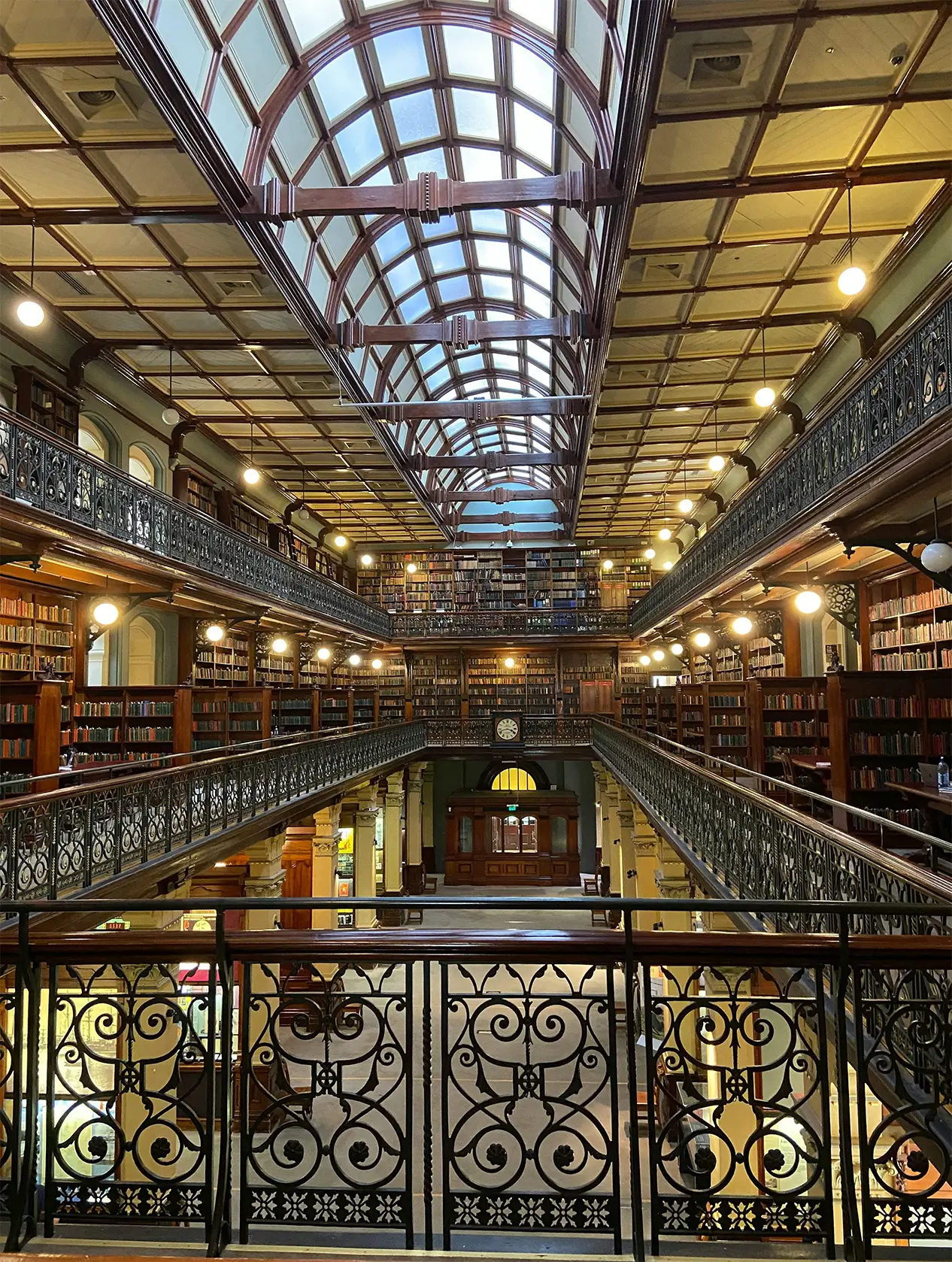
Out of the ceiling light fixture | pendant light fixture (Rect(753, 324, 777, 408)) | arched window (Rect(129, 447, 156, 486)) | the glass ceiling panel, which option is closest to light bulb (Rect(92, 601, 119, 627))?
the ceiling light fixture

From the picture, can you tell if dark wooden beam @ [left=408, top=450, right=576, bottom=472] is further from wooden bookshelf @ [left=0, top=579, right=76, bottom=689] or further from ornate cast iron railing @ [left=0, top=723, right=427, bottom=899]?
wooden bookshelf @ [left=0, top=579, right=76, bottom=689]

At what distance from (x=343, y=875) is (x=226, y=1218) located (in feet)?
54.8

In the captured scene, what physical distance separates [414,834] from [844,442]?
16.1 metres

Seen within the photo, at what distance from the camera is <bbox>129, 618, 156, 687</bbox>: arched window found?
41.8 feet

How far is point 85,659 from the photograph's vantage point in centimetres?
1047

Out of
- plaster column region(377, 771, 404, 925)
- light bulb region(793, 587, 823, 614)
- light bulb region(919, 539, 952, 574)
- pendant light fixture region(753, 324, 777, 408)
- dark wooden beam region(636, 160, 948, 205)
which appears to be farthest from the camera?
plaster column region(377, 771, 404, 925)

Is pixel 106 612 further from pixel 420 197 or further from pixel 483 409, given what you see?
pixel 483 409

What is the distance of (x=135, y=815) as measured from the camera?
6.83 meters

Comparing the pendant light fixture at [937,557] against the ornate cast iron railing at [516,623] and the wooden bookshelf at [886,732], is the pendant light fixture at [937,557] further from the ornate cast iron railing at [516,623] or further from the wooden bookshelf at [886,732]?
the ornate cast iron railing at [516,623]

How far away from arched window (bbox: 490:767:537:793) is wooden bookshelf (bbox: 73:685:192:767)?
13.8 meters

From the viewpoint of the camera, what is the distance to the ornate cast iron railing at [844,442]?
16.3 feet

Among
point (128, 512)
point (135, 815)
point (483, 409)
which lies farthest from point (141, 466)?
point (135, 815)

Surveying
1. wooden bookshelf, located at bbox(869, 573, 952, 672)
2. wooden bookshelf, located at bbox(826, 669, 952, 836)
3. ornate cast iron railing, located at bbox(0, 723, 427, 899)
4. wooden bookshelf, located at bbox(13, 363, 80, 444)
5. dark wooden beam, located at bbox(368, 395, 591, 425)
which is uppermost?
dark wooden beam, located at bbox(368, 395, 591, 425)

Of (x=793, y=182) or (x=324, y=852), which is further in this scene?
(x=324, y=852)
